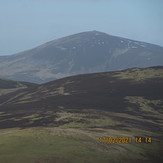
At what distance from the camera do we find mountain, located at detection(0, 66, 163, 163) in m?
43.9

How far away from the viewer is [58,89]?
490 feet

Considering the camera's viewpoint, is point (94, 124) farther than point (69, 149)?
Yes

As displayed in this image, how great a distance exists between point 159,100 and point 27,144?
259 feet

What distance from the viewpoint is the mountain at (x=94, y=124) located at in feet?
144

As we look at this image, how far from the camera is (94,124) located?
239 feet
